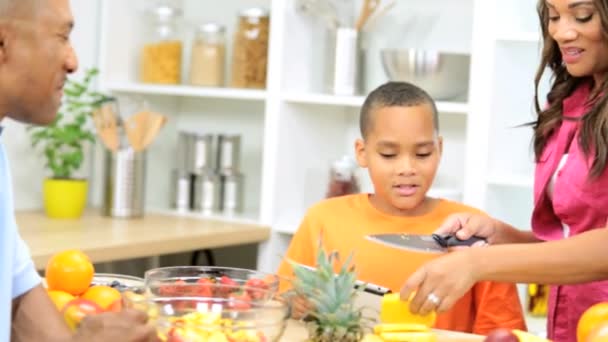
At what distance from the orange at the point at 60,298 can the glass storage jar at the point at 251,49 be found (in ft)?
6.23

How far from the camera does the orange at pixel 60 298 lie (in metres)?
1.85

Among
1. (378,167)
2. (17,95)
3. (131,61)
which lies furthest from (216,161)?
(17,95)

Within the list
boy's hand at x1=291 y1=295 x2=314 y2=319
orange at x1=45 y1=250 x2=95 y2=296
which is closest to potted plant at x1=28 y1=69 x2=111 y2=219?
orange at x1=45 y1=250 x2=95 y2=296

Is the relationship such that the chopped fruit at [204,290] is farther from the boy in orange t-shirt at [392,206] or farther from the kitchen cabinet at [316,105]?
the kitchen cabinet at [316,105]

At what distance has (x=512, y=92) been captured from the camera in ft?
10.7

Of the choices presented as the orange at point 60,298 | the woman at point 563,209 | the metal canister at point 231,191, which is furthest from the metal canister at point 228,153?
the orange at point 60,298

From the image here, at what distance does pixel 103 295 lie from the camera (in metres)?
1.88

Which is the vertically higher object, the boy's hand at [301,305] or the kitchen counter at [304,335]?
the boy's hand at [301,305]

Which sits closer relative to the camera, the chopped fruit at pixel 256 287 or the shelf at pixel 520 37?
the chopped fruit at pixel 256 287

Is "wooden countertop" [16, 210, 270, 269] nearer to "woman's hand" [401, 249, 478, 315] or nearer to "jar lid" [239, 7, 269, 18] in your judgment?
"jar lid" [239, 7, 269, 18]

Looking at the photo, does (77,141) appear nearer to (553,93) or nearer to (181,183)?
(181,183)

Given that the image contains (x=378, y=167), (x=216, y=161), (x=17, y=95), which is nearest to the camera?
(x=17, y=95)

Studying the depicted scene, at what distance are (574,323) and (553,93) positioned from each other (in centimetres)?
43

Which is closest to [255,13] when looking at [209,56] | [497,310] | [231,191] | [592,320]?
[209,56]
